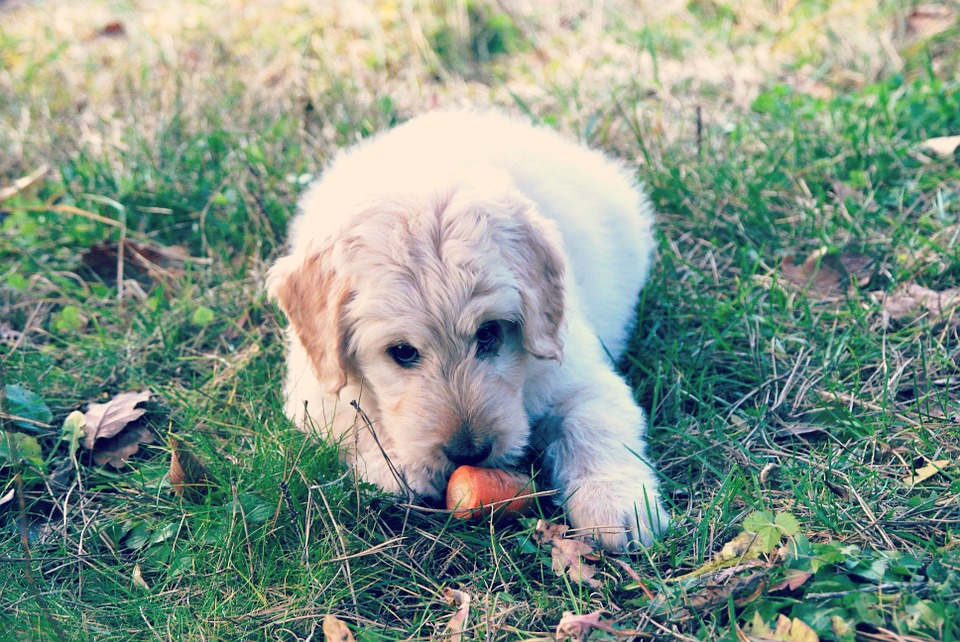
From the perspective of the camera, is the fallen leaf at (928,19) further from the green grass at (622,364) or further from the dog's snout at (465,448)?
the dog's snout at (465,448)

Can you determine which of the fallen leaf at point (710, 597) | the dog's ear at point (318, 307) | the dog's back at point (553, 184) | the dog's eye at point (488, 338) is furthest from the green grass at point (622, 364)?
the dog's eye at point (488, 338)

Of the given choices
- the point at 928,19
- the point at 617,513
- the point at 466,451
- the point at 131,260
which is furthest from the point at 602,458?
the point at 928,19

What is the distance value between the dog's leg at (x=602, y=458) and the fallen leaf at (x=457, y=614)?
40 centimetres

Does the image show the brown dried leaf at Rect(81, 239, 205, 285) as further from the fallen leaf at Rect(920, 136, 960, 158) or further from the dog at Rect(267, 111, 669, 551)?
the fallen leaf at Rect(920, 136, 960, 158)

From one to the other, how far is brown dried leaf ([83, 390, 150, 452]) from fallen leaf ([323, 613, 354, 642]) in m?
1.18

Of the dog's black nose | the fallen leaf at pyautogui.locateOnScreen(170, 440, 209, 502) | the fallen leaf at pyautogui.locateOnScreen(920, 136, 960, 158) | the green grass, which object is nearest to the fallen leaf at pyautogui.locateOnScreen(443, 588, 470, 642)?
the green grass

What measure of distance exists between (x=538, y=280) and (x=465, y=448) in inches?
21.5

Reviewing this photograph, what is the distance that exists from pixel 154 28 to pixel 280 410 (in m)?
3.84

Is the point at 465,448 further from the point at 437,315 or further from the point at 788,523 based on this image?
the point at 788,523

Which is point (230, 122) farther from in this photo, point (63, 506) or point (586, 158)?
point (63, 506)

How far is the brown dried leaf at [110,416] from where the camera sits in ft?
9.43

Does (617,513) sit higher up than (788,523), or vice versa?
(788,523)

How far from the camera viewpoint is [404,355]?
242cm

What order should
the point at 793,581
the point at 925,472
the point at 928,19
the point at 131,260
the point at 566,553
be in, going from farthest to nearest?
the point at 928,19
the point at 131,260
the point at 925,472
the point at 566,553
the point at 793,581
